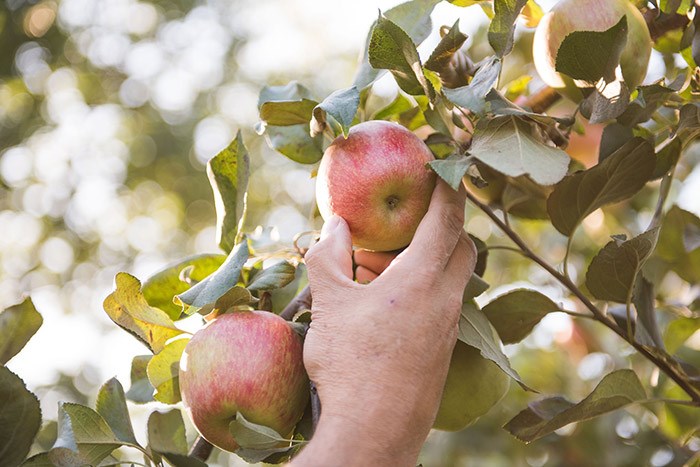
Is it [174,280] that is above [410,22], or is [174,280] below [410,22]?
below

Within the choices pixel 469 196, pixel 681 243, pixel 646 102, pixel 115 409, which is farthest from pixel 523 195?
pixel 115 409

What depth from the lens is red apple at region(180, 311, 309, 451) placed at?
72 centimetres

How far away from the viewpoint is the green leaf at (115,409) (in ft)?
2.72

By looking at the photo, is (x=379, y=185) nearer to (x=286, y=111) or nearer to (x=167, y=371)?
(x=286, y=111)

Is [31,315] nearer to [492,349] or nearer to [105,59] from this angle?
[492,349]

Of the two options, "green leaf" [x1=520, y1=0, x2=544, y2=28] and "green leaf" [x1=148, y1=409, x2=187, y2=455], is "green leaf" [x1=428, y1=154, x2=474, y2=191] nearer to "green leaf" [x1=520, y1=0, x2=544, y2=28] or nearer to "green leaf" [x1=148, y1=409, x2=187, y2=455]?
"green leaf" [x1=520, y1=0, x2=544, y2=28]

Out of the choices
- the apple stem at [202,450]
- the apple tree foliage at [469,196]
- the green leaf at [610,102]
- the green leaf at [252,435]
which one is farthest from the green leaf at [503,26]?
the apple stem at [202,450]

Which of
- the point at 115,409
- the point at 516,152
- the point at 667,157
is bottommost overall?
the point at 115,409

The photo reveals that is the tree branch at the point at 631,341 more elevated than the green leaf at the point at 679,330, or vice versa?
the tree branch at the point at 631,341

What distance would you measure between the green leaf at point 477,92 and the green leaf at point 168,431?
51 centimetres

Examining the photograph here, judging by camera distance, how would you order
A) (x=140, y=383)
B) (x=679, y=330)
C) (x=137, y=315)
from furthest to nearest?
(x=679, y=330) < (x=140, y=383) < (x=137, y=315)

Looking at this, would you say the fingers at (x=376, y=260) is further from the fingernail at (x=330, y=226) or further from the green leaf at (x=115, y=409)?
the green leaf at (x=115, y=409)

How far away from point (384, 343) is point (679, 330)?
0.64 m

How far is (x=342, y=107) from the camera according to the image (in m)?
0.72
